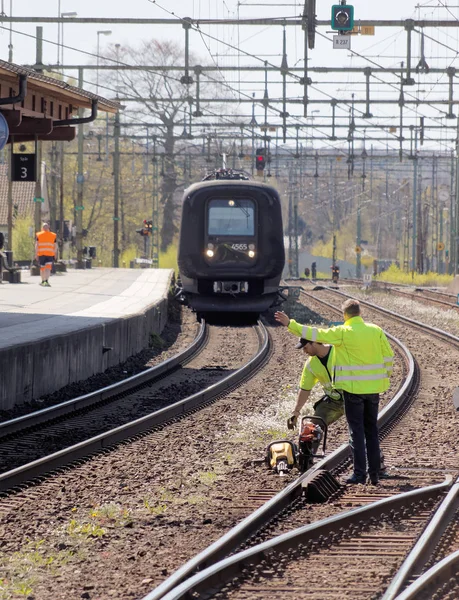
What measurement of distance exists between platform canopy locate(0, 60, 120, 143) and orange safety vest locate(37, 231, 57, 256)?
8311mm

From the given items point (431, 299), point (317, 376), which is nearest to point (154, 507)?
point (317, 376)

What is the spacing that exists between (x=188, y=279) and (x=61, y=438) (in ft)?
40.0

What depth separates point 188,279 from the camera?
77.4 feet

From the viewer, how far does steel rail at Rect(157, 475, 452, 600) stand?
5840mm

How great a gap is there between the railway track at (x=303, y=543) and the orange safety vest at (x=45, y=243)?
73.1 ft

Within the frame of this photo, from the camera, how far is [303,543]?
277 inches

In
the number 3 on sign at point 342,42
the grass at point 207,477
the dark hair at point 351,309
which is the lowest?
the grass at point 207,477

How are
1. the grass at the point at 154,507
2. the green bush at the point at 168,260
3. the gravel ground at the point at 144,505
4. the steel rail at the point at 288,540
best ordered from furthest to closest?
the green bush at the point at 168,260, the grass at the point at 154,507, the gravel ground at the point at 144,505, the steel rail at the point at 288,540

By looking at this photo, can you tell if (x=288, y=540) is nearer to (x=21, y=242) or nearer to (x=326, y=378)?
(x=326, y=378)

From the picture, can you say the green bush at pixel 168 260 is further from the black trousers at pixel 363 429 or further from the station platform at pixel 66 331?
the black trousers at pixel 363 429

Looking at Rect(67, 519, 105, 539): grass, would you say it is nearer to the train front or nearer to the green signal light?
the green signal light

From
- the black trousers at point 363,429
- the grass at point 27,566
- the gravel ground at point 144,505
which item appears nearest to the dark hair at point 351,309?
the black trousers at point 363,429

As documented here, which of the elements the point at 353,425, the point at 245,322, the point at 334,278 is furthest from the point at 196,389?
the point at 334,278

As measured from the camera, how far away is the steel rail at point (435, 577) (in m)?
5.66
